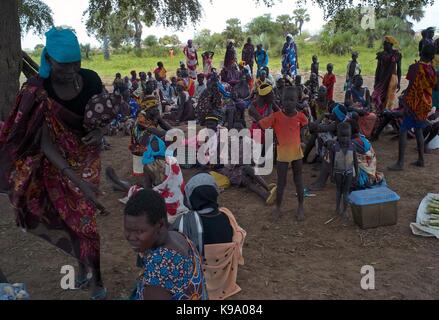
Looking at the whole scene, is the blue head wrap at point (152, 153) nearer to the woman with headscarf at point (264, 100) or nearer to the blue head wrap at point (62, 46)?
the woman with headscarf at point (264, 100)

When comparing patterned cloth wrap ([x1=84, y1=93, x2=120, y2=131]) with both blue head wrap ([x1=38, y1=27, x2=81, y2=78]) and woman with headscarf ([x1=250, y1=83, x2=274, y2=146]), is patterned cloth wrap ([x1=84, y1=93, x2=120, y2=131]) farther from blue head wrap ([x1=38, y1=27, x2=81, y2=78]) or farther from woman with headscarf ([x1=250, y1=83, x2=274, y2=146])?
woman with headscarf ([x1=250, y1=83, x2=274, y2=146])

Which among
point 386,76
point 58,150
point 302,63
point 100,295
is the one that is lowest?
point 100,295

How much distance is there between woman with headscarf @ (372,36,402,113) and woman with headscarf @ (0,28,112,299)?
6639 millimetres

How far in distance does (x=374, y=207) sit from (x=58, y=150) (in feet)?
10.8

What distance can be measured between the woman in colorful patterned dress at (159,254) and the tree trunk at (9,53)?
4.73 metres

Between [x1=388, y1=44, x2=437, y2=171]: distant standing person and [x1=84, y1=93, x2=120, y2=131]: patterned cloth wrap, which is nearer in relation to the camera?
[x1=84, y1=93, x2=120, y2=131]: patterned cloth wrap

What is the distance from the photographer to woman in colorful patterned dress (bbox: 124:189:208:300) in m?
1.98

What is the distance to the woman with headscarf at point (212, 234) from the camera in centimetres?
321

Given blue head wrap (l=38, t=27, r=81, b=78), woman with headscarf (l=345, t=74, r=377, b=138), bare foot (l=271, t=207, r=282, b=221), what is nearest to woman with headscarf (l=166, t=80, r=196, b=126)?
woman with headscarf (l=345, t=74, r=377, b=138)

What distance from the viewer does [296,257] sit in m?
4.28

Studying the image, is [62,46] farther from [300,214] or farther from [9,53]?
[9,53]

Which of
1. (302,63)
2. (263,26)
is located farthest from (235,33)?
(302,63)

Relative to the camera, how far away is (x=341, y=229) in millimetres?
4828

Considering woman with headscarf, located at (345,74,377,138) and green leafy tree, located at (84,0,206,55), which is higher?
green leafy tree, located at (84,0,206,55)
